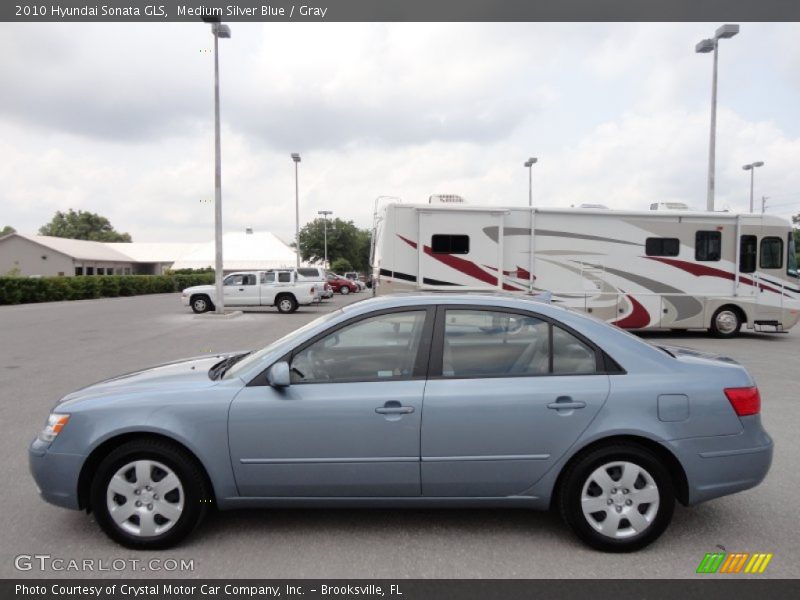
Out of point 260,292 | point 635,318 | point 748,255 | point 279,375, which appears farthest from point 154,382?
point 260,292

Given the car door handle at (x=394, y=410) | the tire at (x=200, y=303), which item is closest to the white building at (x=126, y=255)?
the tire at (x=200, y=303)

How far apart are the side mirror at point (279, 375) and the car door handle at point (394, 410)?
1.87 ft

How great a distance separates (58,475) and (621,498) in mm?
3380

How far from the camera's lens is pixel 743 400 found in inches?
143

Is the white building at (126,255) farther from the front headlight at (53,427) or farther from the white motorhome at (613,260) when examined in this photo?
the front headlight at (53,427)

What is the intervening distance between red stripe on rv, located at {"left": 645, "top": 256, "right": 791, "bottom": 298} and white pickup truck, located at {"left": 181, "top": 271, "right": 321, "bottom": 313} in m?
14.4

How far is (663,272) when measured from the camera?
1426 cm

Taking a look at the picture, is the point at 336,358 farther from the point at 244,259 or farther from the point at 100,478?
the point at 244,259

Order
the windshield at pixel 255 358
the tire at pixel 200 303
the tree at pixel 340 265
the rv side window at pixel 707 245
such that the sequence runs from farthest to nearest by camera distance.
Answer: the tree at pixel 340 265 → the tire at pixel 200 303 → the rv side window at pixel 707 245 → the windshield at pixel 255 358

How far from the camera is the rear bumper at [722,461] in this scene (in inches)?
140

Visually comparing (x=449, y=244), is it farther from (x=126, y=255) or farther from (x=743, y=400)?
(x=126, y=255)

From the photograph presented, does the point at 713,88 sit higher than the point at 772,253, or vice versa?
the point at 713,88

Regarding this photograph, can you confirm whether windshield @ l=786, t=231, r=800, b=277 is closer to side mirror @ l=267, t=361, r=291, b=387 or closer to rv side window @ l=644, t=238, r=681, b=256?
rv side window @ l=644, t=238, r=681, b=256
